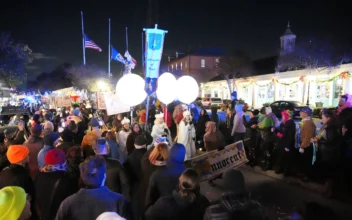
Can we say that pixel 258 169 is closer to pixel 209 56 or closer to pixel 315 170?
pixel 315 170

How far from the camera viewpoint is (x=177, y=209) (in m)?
2.71

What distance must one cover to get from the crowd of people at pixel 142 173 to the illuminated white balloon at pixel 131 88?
2.41 feet

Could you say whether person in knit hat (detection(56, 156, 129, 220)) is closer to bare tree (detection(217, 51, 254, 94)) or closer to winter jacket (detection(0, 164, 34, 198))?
winter jacket (detection(0, 164, 34, 198))

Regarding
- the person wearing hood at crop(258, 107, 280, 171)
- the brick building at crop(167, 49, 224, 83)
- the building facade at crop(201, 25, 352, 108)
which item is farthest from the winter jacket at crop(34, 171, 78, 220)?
the brick building at crop(167, 49, 224, 83)

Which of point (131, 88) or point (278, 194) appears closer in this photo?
point (278, 194)

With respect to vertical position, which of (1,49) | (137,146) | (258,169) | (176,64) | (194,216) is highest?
(176,64)

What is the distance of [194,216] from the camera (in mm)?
2752

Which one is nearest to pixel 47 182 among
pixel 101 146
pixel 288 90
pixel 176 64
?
pixel 101 146

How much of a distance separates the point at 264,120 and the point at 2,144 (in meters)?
6.76

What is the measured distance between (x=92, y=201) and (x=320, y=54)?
26342 millimetres

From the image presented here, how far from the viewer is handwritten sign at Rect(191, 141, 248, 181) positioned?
262 inches

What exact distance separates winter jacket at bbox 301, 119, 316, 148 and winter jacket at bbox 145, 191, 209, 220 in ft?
16.7

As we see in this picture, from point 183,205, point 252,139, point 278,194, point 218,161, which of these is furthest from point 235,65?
point 183,205

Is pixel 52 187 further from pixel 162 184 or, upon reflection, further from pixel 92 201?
pixel 162 184
